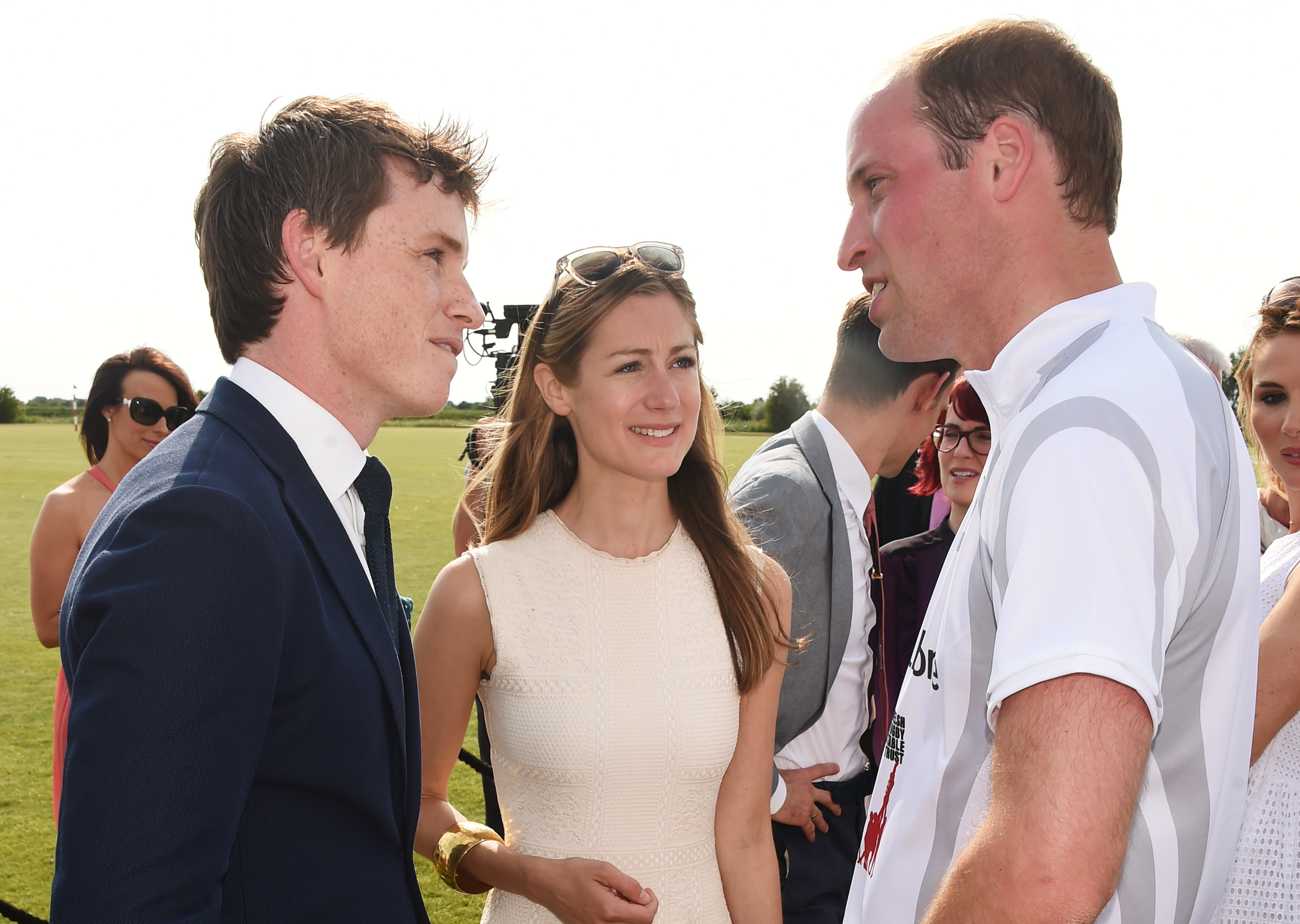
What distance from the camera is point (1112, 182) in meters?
1.59

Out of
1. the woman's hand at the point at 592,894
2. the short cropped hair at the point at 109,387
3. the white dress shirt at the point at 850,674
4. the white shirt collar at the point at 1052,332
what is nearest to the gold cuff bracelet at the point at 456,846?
the woman's hand at the point at 592,894

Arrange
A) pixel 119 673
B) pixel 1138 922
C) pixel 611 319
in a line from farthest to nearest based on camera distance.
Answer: pixel 611 319 < pixel 1138 922 < pixel 119 673

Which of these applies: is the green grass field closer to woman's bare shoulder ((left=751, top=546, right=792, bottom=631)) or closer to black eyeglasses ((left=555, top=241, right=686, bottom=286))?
black eyeglasses ((left=555, top=241, right=686, bottom=286))

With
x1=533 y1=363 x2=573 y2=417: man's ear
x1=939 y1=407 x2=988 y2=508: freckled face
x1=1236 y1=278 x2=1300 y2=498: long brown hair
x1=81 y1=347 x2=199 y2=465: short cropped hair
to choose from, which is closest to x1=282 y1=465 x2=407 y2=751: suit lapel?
x1=533 y1=363 x2=573 y2=417: man's ear

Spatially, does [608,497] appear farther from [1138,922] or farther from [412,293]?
[1138,922]

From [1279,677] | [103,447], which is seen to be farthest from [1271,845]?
[103,447]

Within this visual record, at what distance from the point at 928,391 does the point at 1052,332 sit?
198 centimetres

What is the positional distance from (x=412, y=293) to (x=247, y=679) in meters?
0.84

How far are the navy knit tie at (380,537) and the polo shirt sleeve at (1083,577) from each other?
111 cm

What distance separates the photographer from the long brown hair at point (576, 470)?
245cm

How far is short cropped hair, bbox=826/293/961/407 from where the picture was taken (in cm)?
328

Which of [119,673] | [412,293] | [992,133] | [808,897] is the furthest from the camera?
[808,897]

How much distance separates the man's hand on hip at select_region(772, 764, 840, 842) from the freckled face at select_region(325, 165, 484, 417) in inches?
69.4

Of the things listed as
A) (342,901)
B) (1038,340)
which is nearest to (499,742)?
(342,901)
